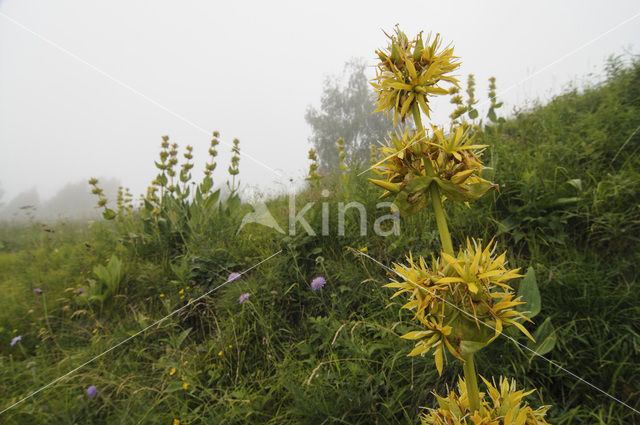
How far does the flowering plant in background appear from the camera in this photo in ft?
2.14

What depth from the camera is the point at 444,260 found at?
0.70 metres

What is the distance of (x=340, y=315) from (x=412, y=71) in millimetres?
1460

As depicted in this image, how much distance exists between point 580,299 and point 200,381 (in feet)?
6.80

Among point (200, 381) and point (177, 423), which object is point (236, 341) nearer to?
point (200, 381)

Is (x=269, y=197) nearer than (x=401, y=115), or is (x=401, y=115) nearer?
(x=401, y=115)

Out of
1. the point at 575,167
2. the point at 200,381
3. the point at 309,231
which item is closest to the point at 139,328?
the point at 200,381

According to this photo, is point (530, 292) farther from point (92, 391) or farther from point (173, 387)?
point (92, 391)

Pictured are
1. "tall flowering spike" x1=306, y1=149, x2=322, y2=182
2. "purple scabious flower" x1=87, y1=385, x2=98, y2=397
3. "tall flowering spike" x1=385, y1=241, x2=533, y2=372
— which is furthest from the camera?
"tall flowering spike" x1=306, y1=149, x2=322, y2=182

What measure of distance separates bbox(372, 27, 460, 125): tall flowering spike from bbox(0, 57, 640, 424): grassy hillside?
1.04m

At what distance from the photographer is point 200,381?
1699 mm

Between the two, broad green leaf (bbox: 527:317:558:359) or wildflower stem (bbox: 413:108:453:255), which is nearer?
wildflower stem (bbox: 413:108:453:255)

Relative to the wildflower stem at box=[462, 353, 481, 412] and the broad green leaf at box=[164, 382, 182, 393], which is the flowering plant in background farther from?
the broad green leaf at box=[164, 382, 182, 393]

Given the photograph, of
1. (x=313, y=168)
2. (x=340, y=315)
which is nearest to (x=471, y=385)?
(x=340, y=315)

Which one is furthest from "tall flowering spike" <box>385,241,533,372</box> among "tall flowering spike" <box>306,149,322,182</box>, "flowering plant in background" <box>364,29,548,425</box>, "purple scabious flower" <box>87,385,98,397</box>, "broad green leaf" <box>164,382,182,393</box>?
"tall flowering spike" <box>306,149,322,182</box>
